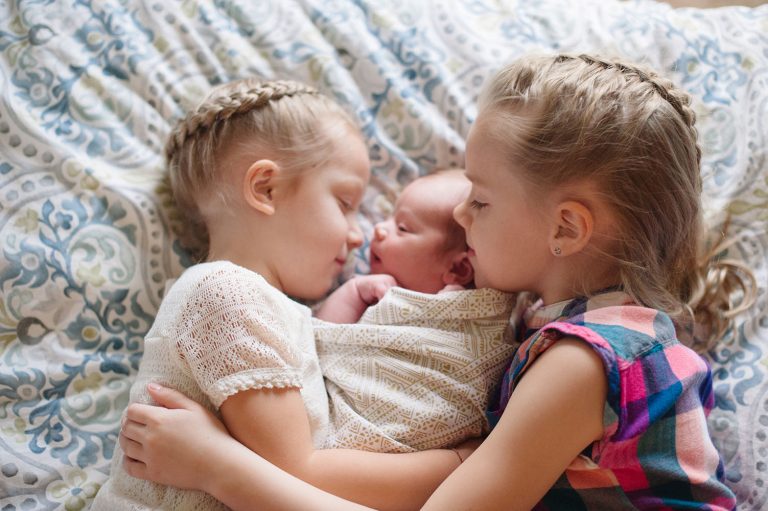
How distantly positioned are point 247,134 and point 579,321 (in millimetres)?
640

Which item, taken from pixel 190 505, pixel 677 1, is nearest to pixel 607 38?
pixel 677 1

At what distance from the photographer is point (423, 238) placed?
1.33 metres

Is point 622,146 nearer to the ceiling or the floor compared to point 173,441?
nearer to the ceiling

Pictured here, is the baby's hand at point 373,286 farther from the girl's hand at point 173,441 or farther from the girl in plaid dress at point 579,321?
the girl's hand at point 173,441

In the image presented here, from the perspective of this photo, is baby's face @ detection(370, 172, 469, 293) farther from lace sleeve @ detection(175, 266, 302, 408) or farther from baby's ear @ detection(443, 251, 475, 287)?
lace sleeve @ detection(175, 266, 302, 408)

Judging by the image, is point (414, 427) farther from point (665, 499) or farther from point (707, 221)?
point (707, 221)

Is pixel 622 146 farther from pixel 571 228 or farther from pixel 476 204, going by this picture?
pixel 476 204

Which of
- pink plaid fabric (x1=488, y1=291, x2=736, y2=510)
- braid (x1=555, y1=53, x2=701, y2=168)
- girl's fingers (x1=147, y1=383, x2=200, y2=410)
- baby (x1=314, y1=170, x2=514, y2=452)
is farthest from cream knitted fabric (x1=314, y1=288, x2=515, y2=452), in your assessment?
braid (x1=555, y1=53, x2=701, y2=168)

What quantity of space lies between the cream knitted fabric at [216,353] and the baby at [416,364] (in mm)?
60

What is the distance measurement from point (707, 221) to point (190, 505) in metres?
0.99

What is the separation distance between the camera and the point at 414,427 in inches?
44.0

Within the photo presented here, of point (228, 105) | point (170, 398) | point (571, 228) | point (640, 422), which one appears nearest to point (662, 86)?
point (571, 228)

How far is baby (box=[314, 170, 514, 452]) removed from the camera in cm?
112

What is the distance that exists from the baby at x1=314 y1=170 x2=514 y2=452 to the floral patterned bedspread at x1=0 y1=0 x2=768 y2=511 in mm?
243
